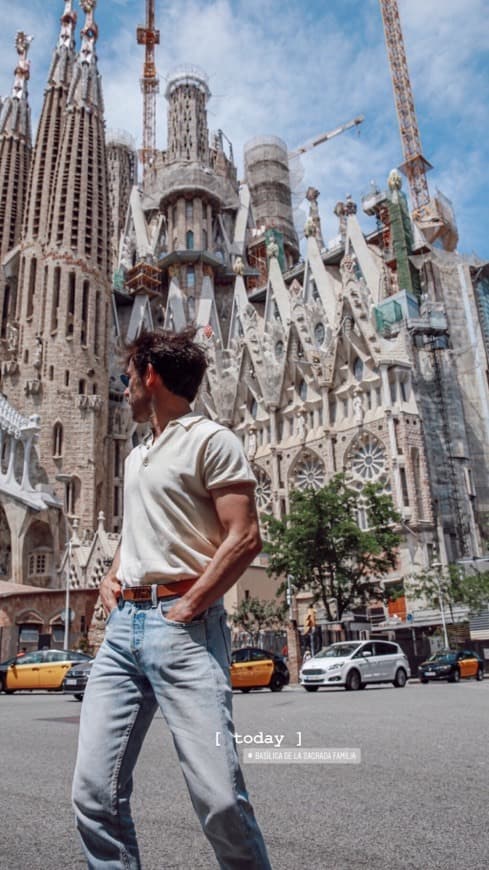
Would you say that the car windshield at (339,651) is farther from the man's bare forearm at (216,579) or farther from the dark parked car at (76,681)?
the man's bare forearm at (216,579)

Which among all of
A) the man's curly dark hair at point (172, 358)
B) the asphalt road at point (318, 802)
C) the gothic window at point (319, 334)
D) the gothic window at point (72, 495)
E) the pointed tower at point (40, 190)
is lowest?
the asphalt road at point (318, 802)

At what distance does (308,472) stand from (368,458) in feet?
14.3

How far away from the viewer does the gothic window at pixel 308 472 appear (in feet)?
132

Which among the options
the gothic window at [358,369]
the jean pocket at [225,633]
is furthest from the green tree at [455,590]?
the jean pocket at [225,633]

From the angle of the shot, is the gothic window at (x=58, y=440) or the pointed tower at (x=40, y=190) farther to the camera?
the pointed tower at (x=40, y=190)

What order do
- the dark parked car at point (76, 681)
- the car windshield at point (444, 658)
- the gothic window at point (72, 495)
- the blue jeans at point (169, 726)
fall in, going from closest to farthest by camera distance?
the blue jeans at point (169, 726)
the dark parked car at point (76, 681)
the car windshield at point (444, 658)
the gothic window at point (72, 495)

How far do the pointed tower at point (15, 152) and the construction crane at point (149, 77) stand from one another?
19.8 metres

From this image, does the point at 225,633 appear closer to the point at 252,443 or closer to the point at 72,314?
the point at 252,443

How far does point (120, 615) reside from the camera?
2266 millimetres

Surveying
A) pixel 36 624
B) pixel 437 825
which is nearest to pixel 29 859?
pixel 437 825

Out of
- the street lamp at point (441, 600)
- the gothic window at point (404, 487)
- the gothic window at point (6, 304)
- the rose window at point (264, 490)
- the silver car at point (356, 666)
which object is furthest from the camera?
the gothic window at point (6, 304)

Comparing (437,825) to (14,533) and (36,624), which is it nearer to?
(36,624)

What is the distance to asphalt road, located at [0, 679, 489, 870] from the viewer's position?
3008 millimetres

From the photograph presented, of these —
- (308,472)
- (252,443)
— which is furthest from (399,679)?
(252,443)
